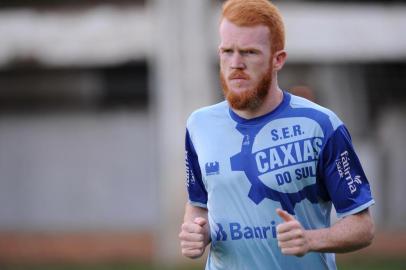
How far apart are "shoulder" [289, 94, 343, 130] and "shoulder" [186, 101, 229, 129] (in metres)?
0.33

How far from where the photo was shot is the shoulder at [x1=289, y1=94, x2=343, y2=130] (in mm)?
4438

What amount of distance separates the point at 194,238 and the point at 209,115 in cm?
64

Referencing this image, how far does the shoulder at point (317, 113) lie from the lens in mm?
4438

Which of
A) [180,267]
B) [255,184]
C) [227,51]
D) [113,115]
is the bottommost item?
[180,267]

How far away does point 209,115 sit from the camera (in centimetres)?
477

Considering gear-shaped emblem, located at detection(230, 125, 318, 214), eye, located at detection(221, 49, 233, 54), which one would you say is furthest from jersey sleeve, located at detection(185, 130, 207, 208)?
eye, located at detection(221, 49, 233, 54)

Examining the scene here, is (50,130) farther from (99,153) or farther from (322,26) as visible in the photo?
(322,26)

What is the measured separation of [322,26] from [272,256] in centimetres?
1420

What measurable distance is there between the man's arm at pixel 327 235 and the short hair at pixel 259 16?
0.78 meters

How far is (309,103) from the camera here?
4.60 meters

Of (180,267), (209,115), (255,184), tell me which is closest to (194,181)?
(209,115)

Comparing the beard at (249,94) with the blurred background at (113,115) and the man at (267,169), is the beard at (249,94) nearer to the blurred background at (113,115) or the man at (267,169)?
the man at (267,169)

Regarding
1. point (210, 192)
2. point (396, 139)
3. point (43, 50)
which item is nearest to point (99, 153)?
point (43, 50)

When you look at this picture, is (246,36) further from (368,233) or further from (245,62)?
(368,233)
